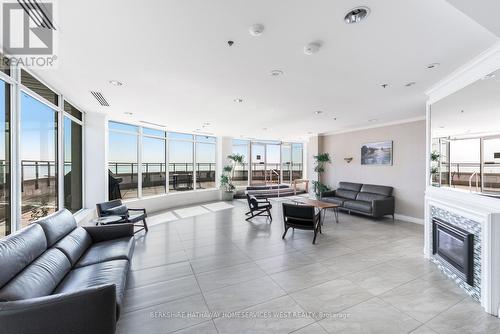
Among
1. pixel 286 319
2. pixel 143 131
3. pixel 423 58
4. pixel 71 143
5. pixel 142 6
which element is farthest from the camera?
pixel 143 131

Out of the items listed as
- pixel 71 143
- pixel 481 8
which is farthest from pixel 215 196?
pixel 481 8

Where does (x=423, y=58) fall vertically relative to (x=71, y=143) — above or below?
above

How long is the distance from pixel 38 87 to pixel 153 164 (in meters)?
4.39

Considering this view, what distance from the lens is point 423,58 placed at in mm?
2553

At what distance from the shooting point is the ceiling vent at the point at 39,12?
5.62 ft

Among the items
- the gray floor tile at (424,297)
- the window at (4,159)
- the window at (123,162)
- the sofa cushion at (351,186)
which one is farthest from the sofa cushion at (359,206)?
the window at (4,159)

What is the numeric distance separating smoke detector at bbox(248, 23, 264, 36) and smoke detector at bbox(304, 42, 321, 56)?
0.57m

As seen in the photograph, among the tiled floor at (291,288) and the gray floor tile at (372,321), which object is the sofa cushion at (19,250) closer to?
the tiled floor at (291,288)

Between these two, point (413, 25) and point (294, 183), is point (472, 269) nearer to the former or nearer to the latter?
point (413, 25)

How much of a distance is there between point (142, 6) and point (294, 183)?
10.1 metres

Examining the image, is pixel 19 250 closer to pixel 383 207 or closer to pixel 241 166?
pixel 383 207

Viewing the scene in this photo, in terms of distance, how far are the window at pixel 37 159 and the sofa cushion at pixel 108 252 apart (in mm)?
938

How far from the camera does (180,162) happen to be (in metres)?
8.48

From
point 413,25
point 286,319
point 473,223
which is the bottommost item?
point 286,319
